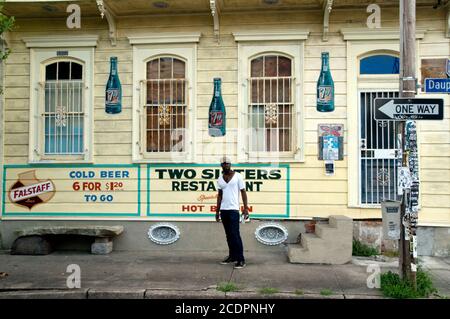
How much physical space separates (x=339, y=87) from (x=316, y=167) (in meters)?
1.72

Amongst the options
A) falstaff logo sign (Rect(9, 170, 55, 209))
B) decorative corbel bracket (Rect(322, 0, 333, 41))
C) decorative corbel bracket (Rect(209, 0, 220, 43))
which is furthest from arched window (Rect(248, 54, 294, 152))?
falstaff logo sign (Rect(9, 170, 55, 209))

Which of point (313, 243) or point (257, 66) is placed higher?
point (257, 66)

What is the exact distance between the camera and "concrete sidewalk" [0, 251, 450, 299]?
6938mm

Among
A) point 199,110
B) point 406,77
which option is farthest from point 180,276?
point 406,77

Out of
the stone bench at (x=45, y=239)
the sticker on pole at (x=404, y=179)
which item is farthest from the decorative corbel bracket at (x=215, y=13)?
the sticker on pole at (x=404, y=179)

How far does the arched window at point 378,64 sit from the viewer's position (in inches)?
390

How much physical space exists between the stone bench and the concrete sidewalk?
0.22 meters

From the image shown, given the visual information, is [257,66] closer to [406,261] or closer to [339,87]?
[339,87]

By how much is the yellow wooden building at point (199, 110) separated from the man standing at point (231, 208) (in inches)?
58.3

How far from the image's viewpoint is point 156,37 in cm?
1020

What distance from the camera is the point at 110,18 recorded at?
10.1 metres

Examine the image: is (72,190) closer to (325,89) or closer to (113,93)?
(113,93)

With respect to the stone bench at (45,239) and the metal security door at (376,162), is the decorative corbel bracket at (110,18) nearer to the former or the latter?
the stone bench at (45,239)
